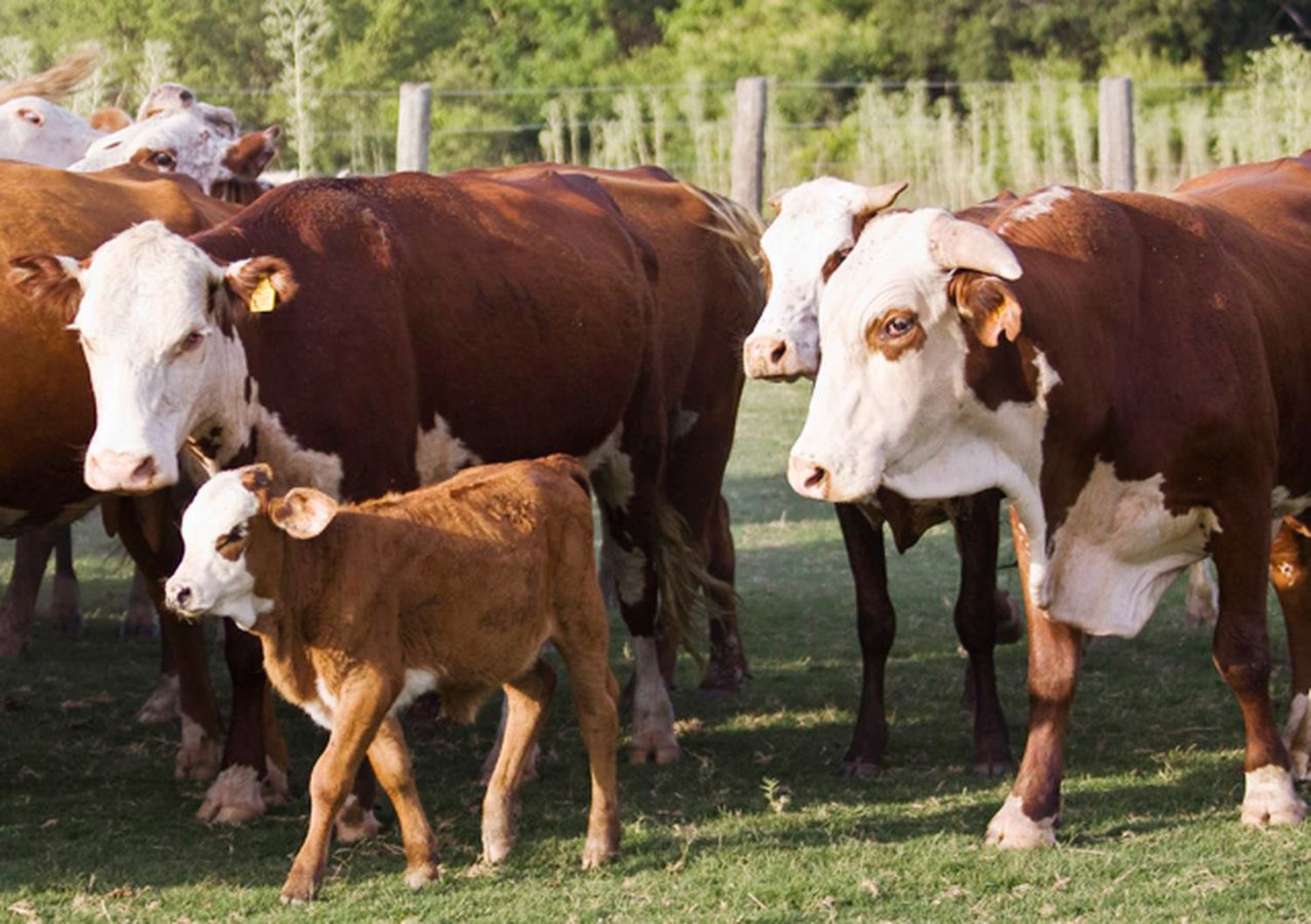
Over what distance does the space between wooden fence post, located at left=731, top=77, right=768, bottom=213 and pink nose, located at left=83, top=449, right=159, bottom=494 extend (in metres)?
10.4

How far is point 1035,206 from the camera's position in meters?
6.30

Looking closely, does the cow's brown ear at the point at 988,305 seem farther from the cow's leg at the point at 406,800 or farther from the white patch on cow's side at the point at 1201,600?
the white patch on cow's side at the point at 1201,600

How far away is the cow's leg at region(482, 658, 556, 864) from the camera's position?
6023 millimetres

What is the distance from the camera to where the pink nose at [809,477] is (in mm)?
5781

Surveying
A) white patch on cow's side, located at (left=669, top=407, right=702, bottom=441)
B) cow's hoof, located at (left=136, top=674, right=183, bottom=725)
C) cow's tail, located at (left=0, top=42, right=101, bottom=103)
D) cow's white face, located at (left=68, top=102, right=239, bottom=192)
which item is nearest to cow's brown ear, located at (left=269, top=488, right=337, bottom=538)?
cow's hoof, located at (left=136, top=674, right=183, bottom=725)

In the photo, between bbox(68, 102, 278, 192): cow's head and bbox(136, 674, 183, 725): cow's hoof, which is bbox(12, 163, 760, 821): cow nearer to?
bbox(136, 674, 183, 725): cow's hoof

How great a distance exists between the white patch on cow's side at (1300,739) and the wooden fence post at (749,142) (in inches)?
362

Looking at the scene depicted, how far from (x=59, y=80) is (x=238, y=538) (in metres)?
7.01

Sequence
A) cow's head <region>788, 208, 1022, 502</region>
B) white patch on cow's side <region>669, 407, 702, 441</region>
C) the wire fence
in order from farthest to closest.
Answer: the wire fence, white patch on cow's side <region>669, 407, 702, 441</region>, cow's head <region>788, 208, 1022, 502</region>

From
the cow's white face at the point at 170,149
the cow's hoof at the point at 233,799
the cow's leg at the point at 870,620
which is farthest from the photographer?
the cow's white face at the point at 170,149

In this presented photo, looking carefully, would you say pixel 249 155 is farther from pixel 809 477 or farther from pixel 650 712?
pixel 809 477

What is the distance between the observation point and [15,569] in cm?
969

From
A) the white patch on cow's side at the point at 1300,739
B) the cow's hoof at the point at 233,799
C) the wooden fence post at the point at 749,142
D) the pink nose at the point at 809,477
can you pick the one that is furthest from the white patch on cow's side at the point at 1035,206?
the wooden fence post at the point at 749,142

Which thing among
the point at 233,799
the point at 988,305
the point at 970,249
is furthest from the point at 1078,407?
the point at 233,799
